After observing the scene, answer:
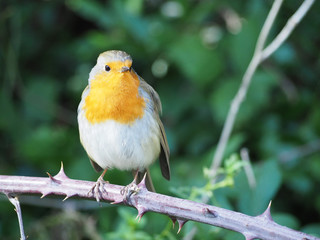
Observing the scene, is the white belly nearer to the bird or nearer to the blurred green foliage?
the bird

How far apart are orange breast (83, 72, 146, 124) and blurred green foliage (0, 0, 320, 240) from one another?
778mm

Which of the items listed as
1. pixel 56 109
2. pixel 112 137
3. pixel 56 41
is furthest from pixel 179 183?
pixel 56 41

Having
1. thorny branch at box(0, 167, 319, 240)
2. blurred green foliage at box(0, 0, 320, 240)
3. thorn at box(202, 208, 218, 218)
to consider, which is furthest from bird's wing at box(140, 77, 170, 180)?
thorn at box(202, 208, 218, 218)

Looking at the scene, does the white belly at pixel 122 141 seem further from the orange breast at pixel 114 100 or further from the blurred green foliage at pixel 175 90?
the blurred green foliage at pixel 175 90

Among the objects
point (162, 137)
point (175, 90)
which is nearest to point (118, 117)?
point (162, 137)

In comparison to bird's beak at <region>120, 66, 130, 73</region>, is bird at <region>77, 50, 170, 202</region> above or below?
below

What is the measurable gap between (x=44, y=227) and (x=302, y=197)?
2.10m

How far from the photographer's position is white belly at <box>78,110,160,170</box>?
3.11m

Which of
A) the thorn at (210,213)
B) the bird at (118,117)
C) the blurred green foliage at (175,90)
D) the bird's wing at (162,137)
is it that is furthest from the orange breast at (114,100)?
the thorn at (210,213)

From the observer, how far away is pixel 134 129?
10.3 feet

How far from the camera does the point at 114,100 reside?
3.06m

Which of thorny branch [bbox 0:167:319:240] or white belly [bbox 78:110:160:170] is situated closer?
thorny branch [bbox 0:167:319:240]

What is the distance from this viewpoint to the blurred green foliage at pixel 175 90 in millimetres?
4188

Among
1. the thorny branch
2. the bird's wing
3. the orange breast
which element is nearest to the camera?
the thorny branch
